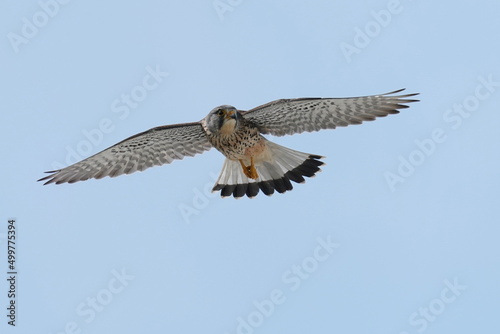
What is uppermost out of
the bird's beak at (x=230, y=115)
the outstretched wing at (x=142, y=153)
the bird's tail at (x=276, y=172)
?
the outstretched wing at (x=142, y=153)

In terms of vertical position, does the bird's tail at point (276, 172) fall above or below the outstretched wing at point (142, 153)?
below

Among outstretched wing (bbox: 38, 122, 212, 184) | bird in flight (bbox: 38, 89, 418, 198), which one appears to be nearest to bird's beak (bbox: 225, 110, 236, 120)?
bird in flight (bbox: 38, 89, 418, 198)

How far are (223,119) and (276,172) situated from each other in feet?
5.09

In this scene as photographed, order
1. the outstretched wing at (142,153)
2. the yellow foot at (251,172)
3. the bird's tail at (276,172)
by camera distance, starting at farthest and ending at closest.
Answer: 1. the bird's tail at (276,172)
2. the yellow foot at (251,172)
3. the outstretched wing at (142,153)

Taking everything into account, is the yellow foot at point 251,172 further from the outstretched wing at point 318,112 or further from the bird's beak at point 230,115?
the bird's beak at point 230,115

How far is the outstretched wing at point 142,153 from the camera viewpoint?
1330 centimetres

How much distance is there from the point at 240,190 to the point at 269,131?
3.75 feet

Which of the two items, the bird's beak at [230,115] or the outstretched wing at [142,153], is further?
the outstretched wing at [142,153]

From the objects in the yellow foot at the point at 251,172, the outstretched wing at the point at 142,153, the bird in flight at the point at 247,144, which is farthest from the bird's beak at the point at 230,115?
the yellow foot at the point at 251,172

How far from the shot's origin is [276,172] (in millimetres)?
13953

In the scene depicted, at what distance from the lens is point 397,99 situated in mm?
12773

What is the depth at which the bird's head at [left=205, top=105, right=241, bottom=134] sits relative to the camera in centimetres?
1273

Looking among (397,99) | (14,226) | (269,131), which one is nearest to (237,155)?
(269,131)

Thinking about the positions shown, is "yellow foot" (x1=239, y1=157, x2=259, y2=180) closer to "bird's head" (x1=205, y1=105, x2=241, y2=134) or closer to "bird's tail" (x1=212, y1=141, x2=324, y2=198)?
"bird's tail" (x1=212, y1=141, x2=324, y2=198)
